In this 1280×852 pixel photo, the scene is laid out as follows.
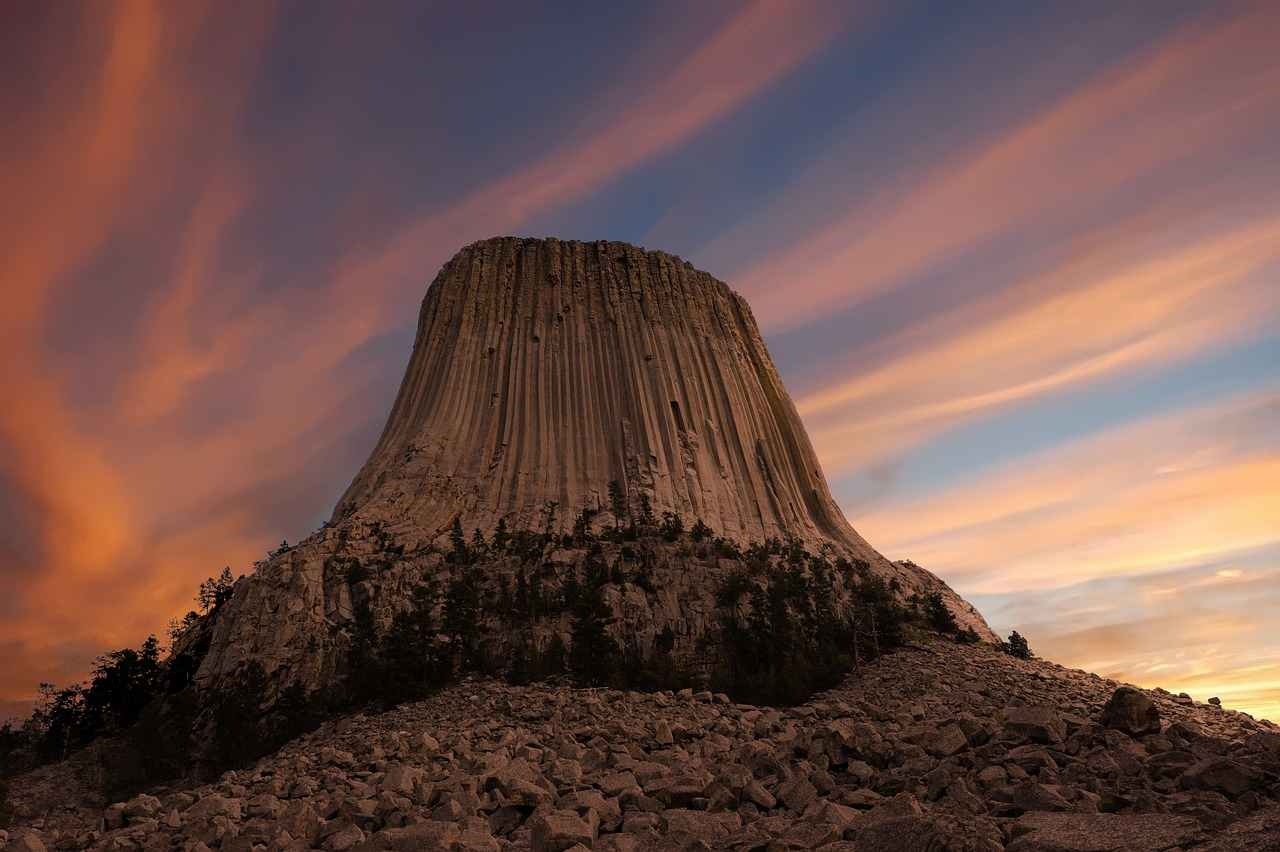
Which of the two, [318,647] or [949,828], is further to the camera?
[318,647]

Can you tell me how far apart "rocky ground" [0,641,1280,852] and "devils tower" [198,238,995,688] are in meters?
16.7

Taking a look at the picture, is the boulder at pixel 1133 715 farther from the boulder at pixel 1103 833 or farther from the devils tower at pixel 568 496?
the devils tower at pixel 568 496

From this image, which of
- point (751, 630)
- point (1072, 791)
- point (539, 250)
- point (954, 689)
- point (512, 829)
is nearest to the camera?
point (1072, 791)

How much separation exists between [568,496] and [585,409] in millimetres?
7164

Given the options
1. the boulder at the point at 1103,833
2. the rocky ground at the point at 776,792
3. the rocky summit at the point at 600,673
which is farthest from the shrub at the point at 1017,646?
the boulder at the point at 1103,833

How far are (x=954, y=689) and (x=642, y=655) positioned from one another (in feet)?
45.1

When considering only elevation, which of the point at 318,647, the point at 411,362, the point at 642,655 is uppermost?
the point at 411,362

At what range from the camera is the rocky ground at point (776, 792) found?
6.63 m

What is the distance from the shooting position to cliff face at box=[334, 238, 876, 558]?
4262 cm

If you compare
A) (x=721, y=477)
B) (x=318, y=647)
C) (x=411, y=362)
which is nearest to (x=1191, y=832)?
(x=318, y=647)

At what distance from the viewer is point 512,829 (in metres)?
9.16

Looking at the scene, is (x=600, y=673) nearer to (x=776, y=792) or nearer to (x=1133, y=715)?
(x=776, y=792)

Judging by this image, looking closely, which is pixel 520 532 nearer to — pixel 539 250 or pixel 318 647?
pixel 318 647

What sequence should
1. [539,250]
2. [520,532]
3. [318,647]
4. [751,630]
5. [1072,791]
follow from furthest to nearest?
[539,250], [520,532], [751,630], [318,647], [1072,791]
